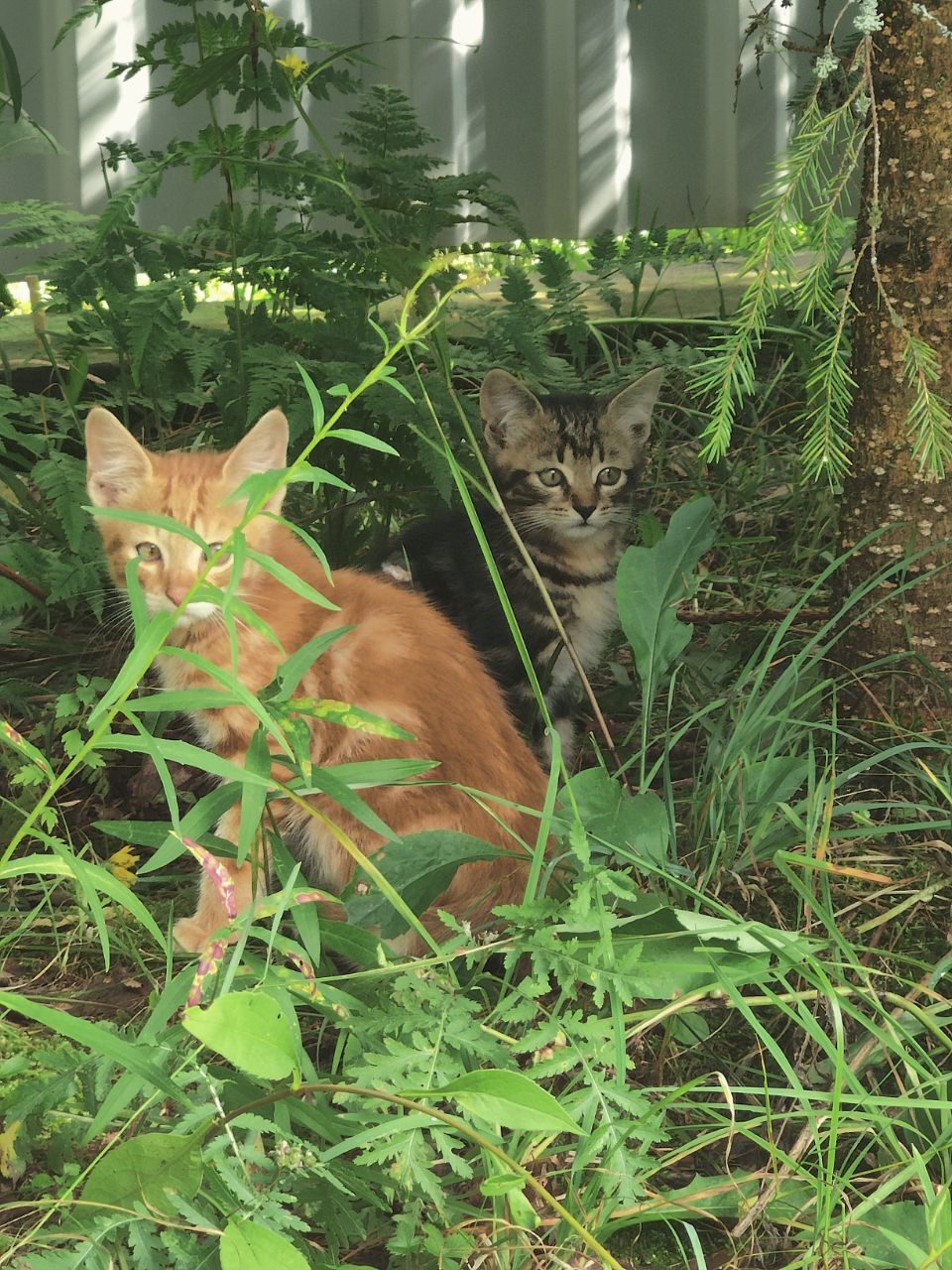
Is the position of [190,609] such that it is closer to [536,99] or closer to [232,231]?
[232,231]

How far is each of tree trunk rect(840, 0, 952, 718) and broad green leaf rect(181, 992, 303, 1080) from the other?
1.22 metres

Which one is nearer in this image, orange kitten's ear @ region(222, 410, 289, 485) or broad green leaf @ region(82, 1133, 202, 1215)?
broad green leaf @ region(82, 1133, 202, 1215)

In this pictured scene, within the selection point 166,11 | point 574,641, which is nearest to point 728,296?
point 574,641

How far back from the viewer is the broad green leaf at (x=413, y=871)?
151 centimetres

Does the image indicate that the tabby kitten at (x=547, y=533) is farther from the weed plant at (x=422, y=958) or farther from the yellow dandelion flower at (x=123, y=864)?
the yellow dandelion flower at (x=123, y=864)

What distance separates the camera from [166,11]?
3.92m

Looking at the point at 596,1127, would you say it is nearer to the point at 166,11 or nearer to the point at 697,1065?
the point at 697,1065

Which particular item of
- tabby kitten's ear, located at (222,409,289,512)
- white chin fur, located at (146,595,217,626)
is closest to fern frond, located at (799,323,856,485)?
tabby kitten's ear, located at (222,409,289,512)

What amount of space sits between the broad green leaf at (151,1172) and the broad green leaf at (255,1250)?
119mm

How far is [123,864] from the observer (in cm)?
214

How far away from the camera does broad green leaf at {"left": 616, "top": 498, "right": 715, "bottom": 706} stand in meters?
1.98

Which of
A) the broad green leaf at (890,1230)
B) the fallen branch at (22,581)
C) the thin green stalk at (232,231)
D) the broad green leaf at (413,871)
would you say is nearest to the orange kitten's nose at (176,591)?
the fallen branch at (22,581)

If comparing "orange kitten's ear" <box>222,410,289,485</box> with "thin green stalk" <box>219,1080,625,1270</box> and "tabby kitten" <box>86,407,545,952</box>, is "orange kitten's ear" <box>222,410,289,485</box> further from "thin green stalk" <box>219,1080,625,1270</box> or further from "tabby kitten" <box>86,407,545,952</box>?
"thin green stalk" <box>219,1080,625,1270</box>

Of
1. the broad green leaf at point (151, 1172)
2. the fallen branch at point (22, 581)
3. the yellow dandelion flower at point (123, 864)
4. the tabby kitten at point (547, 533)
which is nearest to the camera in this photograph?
the broad green leaf at point (151, 1172)
